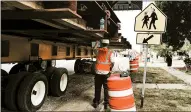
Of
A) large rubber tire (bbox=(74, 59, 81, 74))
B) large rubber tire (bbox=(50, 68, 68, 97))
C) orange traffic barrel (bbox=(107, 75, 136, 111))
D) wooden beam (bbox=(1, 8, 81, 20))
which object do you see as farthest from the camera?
large rubber tire (bbox=(74, 59, 81, 74))

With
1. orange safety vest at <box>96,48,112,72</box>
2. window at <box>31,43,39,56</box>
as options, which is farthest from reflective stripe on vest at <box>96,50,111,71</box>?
window at <box>31,43,39,56</box>

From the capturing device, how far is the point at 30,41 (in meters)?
8.09

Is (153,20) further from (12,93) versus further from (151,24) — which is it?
(12,93)

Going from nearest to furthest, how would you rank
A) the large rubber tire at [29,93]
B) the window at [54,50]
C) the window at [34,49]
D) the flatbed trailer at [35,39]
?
the flatbed trailer at [35,39] < the large rubber tire at [29,93] < the window at [34,49] < the window at [54,50]

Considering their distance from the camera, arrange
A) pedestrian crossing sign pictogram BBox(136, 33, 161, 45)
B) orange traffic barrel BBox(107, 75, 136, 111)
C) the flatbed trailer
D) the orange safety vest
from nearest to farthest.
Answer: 1. the flatbed trailer
2. orange traffic barrel BBox(107, 75, 136, 111)
3. the orange safety vest
4. pedestrian crossing sign pictogram BBox(136, 33, 161, 45)

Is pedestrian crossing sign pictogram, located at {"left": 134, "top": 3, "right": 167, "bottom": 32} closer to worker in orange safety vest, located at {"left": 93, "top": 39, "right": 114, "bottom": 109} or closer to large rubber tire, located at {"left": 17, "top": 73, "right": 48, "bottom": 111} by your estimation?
worker in orange safety vest, located at {"left": 93, "top": 39, "right": 114, "bottom": 109}

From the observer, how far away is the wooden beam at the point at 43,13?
4.94m

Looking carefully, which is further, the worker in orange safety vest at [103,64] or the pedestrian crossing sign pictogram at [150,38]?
the pedestrian crossing sign pictogram at [150,38]

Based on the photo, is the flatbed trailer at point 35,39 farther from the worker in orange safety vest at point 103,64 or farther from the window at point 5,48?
the worker in orange safety vest at point 103,64

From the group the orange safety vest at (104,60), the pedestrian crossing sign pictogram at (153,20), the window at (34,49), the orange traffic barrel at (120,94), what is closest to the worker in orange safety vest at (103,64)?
the orange safety vest at (104,60)

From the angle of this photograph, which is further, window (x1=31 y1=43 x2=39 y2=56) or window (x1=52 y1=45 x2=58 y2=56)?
window (x1=52 y1=45 x2=58 y2=56)

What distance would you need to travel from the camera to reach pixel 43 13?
16.9ft

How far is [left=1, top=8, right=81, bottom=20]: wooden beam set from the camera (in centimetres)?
494

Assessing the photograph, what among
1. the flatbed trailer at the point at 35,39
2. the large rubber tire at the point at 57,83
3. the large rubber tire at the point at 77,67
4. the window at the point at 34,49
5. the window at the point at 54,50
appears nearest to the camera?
the flatbed trailer at the point at 35,39
